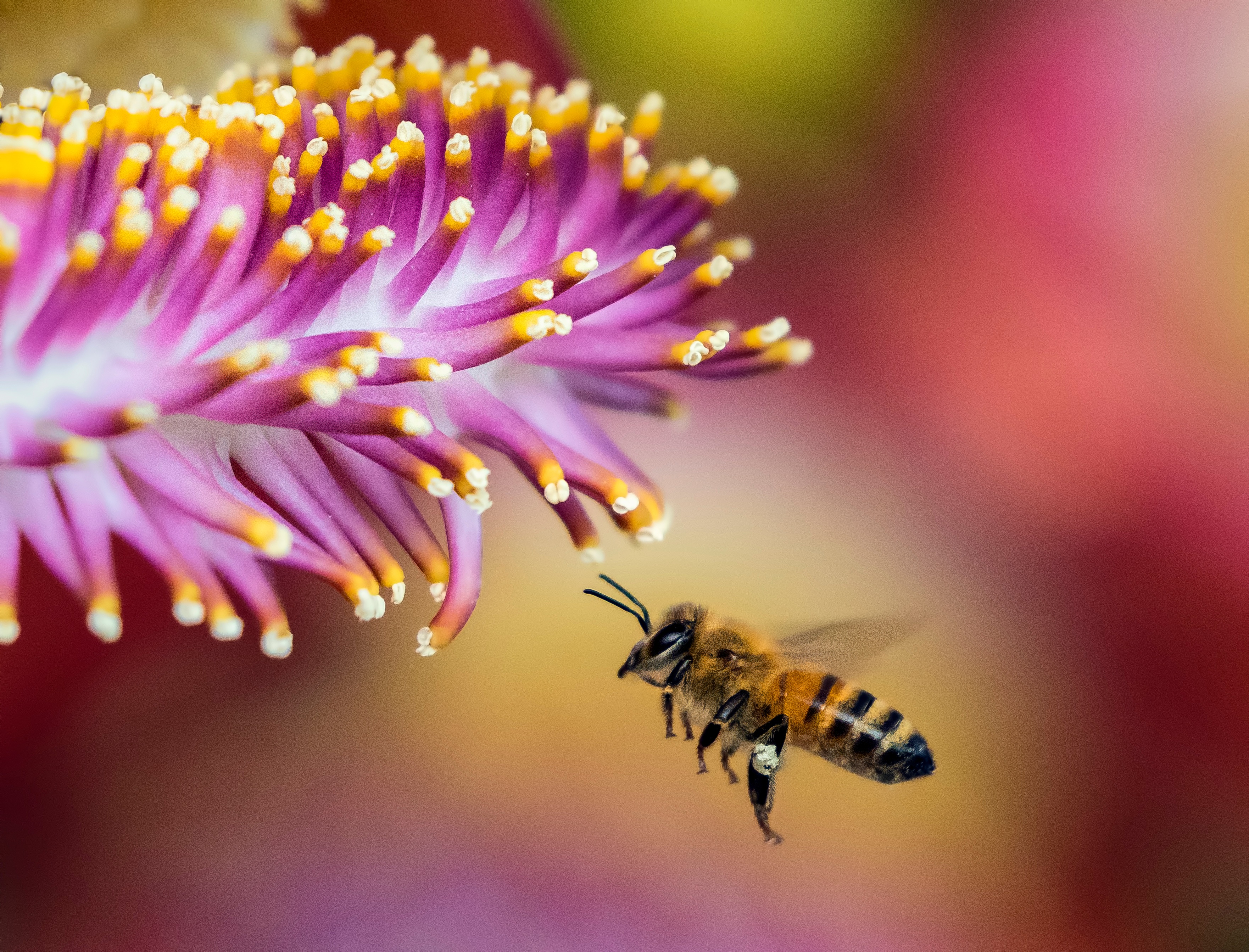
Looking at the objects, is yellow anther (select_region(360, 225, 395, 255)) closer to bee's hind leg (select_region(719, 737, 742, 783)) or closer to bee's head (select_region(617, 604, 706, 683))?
bee's head (select_region(617, 604, 706, 683))

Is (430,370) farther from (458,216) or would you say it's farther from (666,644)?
(666,644)

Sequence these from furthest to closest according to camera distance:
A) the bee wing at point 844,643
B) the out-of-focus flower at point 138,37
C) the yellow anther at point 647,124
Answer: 1. the out-of-focus flower at point 138,37
2. the yellow anther at point 647,124
3. the bee wing at point 844,643

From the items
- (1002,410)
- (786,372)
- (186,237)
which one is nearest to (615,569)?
(786,372)

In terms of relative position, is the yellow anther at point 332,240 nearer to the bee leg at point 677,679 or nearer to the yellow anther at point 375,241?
the yellow anther at point 375,241

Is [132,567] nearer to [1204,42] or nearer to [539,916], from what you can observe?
[539,916]

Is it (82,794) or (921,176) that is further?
(921,176)

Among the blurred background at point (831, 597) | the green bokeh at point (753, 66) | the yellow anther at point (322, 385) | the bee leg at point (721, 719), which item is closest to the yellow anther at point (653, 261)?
the yellow anther at point (322, 385)

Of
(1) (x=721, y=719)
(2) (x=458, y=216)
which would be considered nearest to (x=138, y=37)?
(2) (x=458, y=216)
